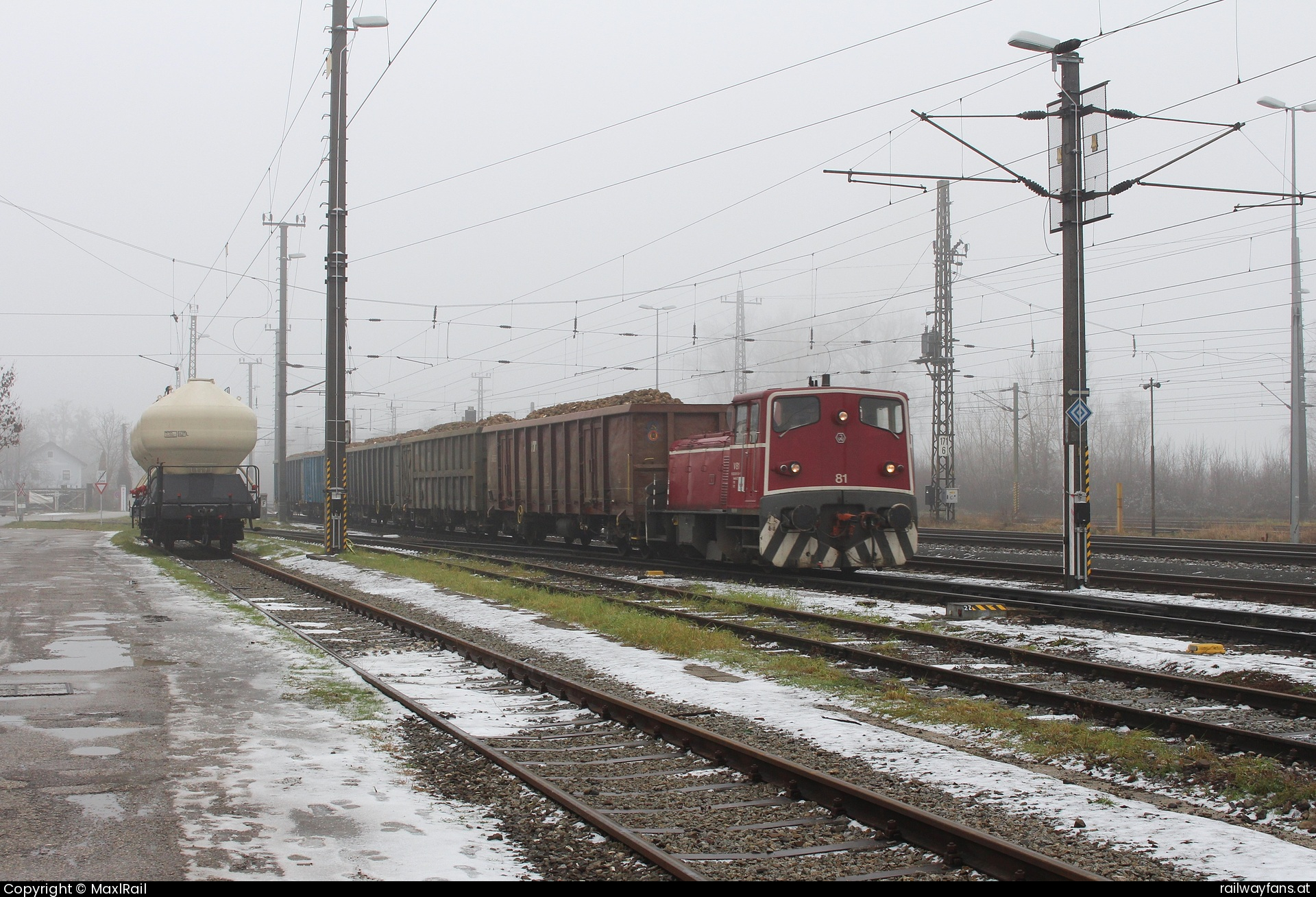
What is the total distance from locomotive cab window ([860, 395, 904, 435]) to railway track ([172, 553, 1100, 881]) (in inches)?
377

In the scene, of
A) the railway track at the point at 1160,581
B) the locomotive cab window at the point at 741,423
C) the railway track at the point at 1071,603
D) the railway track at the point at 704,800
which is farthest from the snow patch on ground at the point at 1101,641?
the railway track at the point at 704,800

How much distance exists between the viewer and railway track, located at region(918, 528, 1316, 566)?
71.4 ft

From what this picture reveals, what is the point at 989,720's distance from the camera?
750cm

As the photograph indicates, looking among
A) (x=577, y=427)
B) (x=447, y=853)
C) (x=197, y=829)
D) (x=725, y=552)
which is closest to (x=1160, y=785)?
(x=447, y=853)

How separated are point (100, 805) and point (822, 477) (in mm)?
12766

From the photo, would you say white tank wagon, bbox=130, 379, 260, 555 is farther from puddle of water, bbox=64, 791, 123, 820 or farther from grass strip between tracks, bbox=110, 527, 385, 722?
puddle of water, bbox=64, 791, 123, 820

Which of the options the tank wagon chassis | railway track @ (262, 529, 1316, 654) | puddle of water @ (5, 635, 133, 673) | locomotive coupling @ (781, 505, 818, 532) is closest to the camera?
puddle of water @ (5, 635, 133, 673)

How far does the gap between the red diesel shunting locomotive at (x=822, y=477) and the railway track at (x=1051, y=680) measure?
122 inches

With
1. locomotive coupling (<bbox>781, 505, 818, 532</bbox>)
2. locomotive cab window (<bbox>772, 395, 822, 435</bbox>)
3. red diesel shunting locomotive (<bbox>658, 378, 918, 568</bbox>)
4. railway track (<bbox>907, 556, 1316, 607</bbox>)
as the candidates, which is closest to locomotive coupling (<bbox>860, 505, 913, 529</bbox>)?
red diesel shunting locomotive (<bbox>658, 378, 918, 568</bbox>)

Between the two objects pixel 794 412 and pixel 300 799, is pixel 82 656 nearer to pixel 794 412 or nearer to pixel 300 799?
pixel 300 799

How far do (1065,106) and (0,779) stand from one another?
15.8m

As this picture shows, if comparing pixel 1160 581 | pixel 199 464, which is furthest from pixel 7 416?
pixel 1160 581

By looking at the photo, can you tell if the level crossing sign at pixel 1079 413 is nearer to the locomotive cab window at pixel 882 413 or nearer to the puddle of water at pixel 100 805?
the locomotive cab window at pixel 882 413

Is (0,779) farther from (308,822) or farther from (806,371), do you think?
(806,371)
